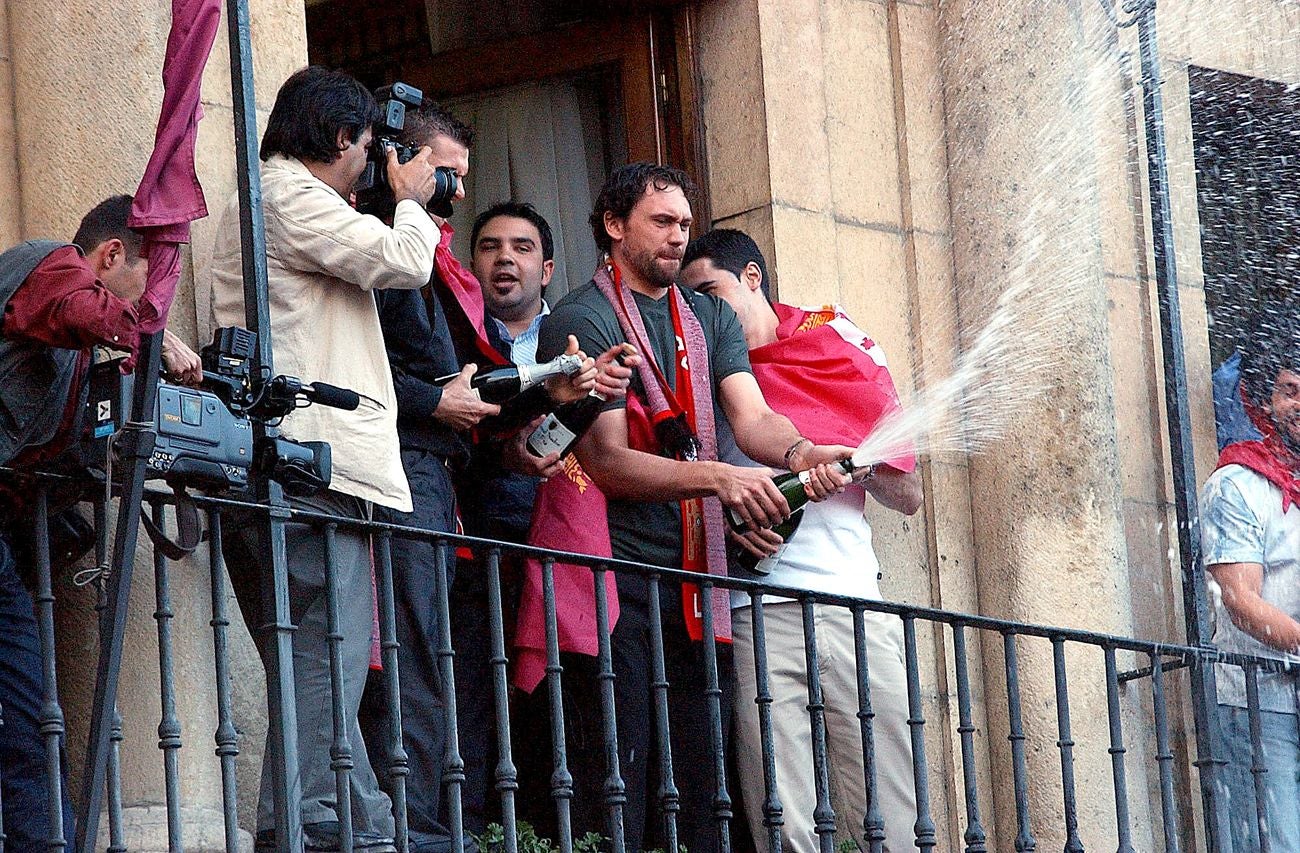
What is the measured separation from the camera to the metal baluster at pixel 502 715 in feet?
19.7

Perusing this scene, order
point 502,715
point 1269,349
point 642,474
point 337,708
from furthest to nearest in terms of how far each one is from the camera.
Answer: point 1269,349 < point 642,474 < point 502,715 < point 337,708

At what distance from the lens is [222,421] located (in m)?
5.49

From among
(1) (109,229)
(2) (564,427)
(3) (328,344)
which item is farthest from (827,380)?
(1) (109,229)

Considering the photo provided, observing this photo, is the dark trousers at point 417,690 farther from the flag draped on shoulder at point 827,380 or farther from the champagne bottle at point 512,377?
the flag draped on shoulder at point 827,380

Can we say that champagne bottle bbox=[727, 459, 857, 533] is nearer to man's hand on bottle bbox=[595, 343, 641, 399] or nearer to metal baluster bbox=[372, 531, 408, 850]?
man's hand on bottle bbox=[595, 343, 641, 399]

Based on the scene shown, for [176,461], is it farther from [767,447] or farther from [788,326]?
[788,326]

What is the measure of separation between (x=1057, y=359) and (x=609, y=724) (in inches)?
121

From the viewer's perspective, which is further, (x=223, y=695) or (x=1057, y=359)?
(x=1057, y=359)

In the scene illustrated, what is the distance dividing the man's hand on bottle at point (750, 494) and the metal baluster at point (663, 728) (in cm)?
38

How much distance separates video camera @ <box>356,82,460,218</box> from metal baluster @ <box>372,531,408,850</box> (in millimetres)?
965

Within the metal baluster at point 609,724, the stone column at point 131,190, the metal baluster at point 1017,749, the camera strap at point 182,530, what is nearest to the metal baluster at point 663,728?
the metal baluster at point 609,724

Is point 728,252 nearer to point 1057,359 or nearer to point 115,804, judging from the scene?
Result: point 1057,359

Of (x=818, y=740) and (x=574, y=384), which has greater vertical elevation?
(x=574, y=384)

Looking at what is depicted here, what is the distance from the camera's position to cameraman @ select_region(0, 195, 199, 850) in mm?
5320
